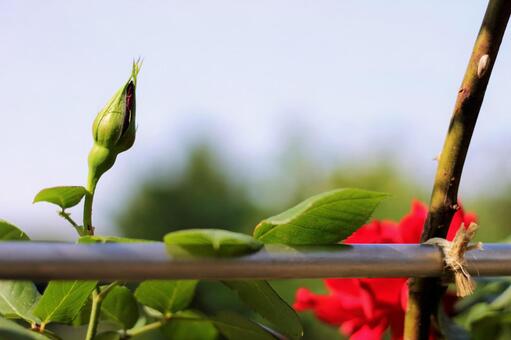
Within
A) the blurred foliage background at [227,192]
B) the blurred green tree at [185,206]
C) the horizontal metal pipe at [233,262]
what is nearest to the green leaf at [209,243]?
the horizontal metal pipe at [233,262]

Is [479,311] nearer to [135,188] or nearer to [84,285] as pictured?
[84,285]

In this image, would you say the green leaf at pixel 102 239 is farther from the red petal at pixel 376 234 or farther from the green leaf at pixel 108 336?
the red petal at pixel 376 234

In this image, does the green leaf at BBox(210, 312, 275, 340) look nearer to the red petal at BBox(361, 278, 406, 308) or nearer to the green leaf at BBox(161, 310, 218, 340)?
the green leaf at BBox(161, 310, 218, 340)

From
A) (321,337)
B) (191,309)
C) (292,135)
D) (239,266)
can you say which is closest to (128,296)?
(191,309)

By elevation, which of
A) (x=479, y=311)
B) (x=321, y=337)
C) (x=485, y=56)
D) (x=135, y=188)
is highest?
(x=485, y=56)

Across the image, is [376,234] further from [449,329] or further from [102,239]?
[102,239]

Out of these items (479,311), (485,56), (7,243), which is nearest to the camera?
(7,243)

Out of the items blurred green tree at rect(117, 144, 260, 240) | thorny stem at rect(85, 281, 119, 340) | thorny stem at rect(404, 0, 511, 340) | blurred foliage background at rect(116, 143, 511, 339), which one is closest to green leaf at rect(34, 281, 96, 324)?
thorny stem at rect(85, 281, 119, 340)
